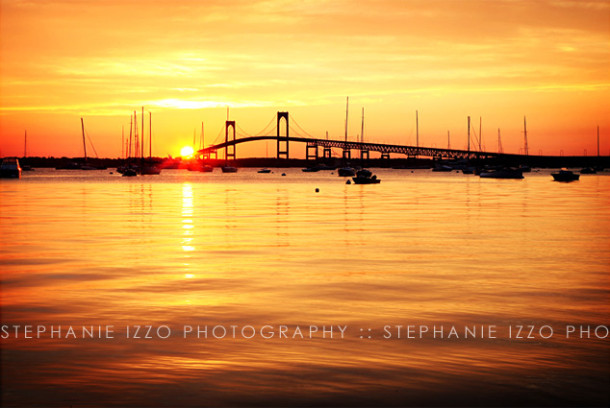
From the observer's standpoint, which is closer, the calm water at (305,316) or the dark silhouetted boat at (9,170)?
the calm water at (305,316)

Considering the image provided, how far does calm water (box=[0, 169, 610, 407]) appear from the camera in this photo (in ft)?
24.6

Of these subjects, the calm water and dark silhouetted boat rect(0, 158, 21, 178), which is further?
dark silhouetted boat rect(0, 158, 21, 178)

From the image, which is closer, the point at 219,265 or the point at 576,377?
the point at 576,377

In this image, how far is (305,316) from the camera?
11.2 m

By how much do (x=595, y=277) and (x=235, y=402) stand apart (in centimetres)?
1068

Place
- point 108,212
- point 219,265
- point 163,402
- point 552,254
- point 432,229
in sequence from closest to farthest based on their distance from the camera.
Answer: point 163,402 → point 219,265 → point 552,254 → point 432,229 → point 108,212

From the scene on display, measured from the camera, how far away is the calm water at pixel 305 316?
295 inches

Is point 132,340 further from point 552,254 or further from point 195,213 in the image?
point 195,213

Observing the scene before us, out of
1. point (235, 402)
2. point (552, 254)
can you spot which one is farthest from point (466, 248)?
point (235, 402)

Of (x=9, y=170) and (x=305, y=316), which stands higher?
(x=9, y=170)

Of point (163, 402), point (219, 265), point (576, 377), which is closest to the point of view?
point (163, 402)

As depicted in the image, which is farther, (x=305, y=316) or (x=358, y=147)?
(x=358, y=147)

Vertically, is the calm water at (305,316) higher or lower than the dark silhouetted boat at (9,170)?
lower

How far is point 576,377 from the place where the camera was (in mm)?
7914
